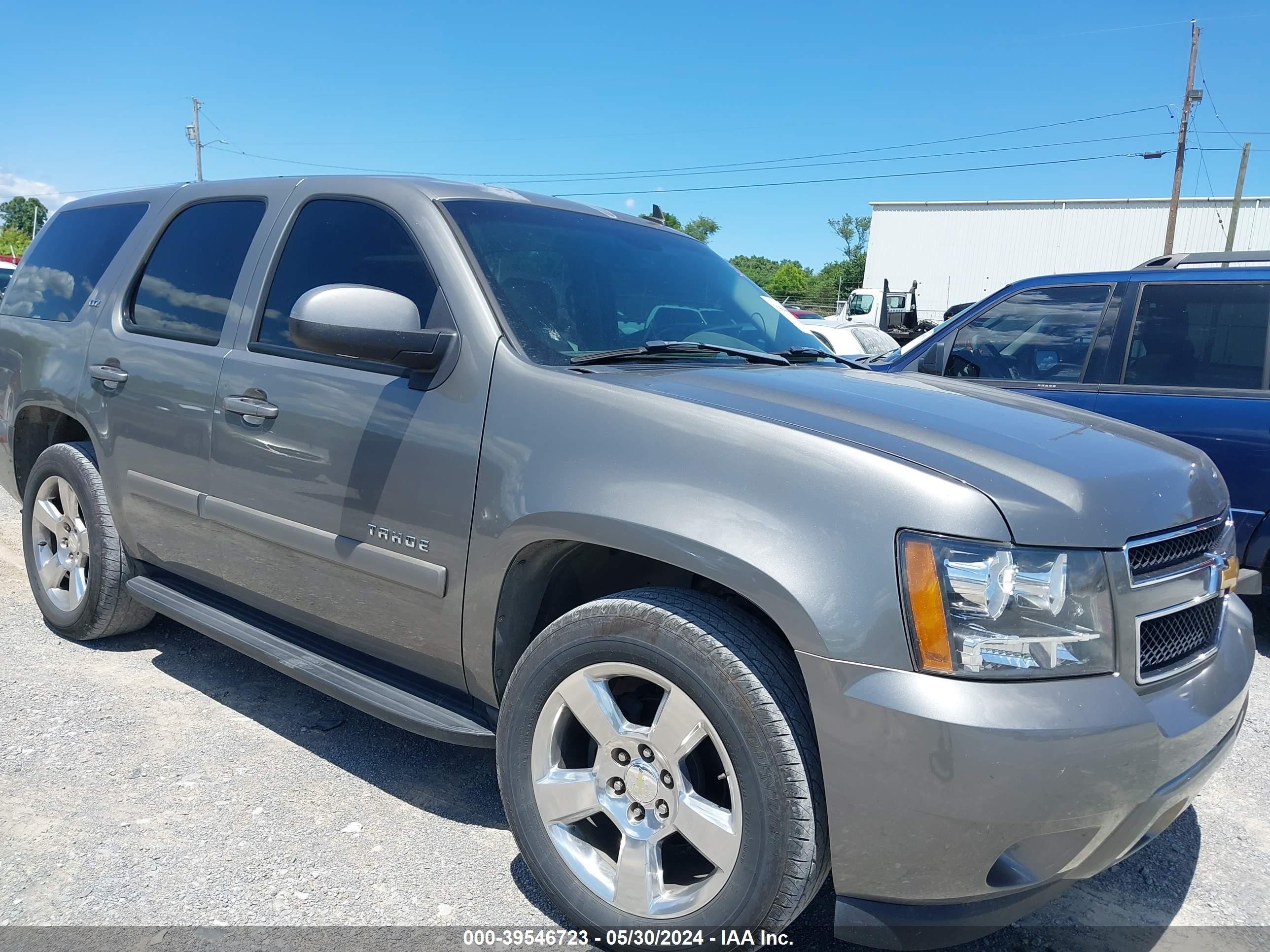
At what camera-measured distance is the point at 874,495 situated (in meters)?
1.83

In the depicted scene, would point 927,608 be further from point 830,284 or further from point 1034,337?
point 830,284

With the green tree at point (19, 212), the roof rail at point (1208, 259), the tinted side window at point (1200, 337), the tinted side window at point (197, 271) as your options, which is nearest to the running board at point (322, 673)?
the tinted side window at point (197, 271)

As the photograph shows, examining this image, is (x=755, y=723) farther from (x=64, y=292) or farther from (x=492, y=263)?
(x=64, y=292)

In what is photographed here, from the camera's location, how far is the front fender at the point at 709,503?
1.79m

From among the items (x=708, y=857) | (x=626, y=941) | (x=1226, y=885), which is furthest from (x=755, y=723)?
(x=1226, y=885)

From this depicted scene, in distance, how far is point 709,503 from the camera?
198 centimetres

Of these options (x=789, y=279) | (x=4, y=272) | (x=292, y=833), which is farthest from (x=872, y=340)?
(x=789, y=279)

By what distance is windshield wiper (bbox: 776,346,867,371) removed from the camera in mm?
3201

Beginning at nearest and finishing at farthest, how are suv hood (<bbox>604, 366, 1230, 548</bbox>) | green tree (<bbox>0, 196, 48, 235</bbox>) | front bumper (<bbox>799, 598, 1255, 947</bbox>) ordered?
front bumper (<bbox>799, 598, 1255, 947</bbox>) → suv hood (<bbox>604, 366, 1230, 548</bbox>) → green tree (<bbox>0, 196, 48, 235</bbox>)

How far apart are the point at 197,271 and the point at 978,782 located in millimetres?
3174

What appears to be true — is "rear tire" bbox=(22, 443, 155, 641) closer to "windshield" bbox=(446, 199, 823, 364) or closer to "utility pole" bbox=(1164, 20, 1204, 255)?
"windshield" bbox=(446, 199, 823, 364)

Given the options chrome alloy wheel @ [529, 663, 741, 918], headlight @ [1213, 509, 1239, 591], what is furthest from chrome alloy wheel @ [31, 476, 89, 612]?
headlight @ [1213, 509, 1239, 591]

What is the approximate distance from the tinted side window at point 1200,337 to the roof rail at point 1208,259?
1.02 feet

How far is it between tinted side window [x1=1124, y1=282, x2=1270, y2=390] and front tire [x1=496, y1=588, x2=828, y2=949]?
3.71 m
